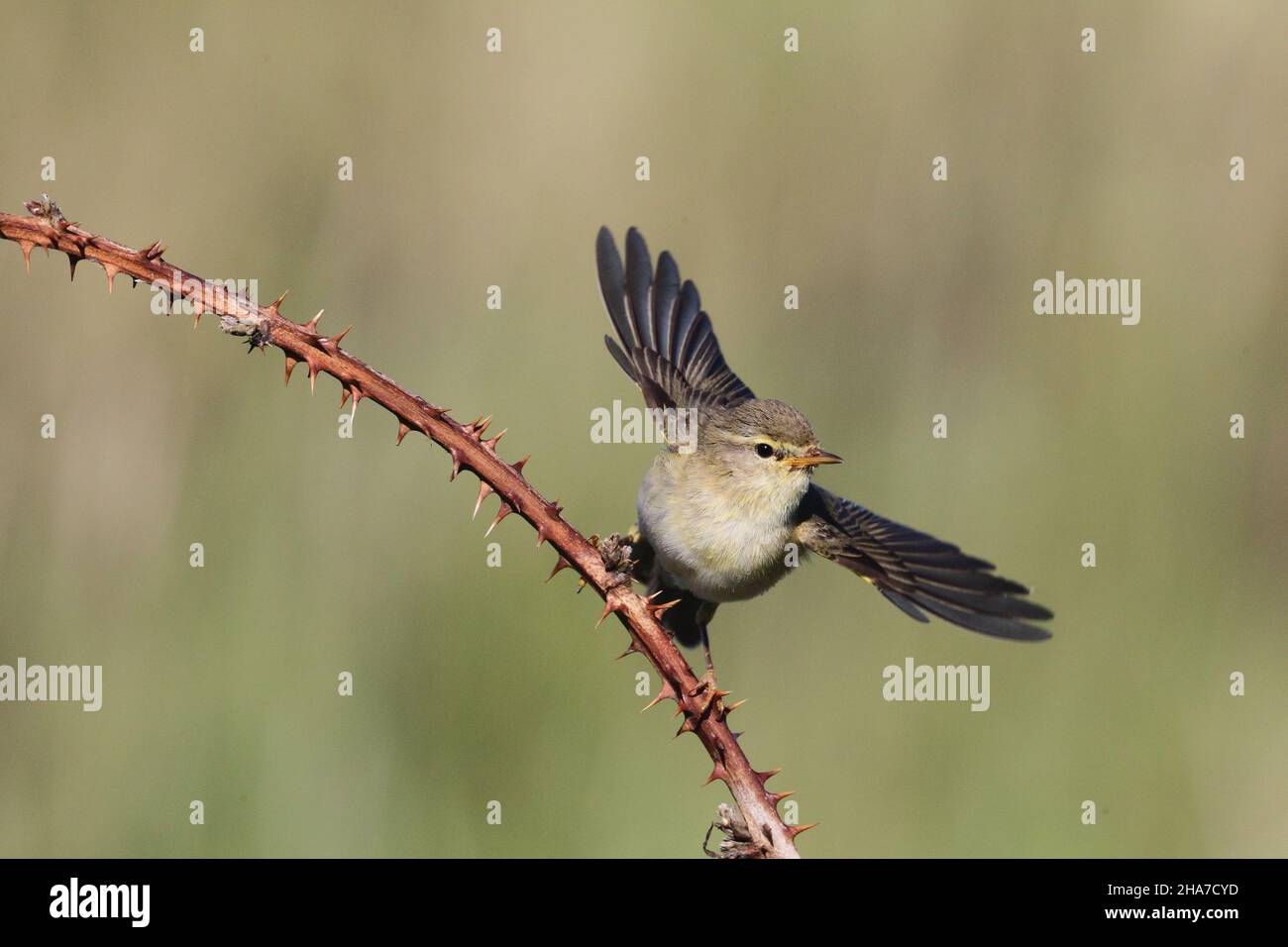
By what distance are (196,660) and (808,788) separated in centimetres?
311

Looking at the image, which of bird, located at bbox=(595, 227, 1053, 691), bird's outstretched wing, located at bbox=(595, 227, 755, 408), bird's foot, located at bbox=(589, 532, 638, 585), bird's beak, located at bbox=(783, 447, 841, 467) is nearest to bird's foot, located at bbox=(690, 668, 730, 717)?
bird's foot, located at bbox=(589, 532, 638, 585)

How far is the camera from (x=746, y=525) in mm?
5660

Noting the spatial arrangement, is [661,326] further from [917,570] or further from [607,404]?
[917,570]

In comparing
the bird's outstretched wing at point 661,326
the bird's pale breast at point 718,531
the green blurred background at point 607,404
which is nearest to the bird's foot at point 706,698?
the bird's pale breast at point 718,531

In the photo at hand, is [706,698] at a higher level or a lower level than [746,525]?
lower

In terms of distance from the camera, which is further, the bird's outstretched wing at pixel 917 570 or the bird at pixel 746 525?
the bird at pixel 746 525

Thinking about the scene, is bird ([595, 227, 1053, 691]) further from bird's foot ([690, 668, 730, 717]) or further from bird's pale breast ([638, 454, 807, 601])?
bird's foot ([690, 668, 730, 717])

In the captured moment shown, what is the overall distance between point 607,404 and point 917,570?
2.81 m

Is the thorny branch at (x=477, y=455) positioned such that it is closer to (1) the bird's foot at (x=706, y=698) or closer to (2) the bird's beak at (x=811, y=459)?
(1) the bird's foot at (x=706, y=698)

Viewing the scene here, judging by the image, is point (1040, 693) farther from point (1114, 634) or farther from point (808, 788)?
point (808, 788)

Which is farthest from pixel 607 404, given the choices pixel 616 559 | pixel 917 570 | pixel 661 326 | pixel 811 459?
pixel 616 559

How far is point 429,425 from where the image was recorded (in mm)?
2838

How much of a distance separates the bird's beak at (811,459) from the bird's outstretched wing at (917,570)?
0.23 m

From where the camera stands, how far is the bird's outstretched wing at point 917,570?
15.2 feet
